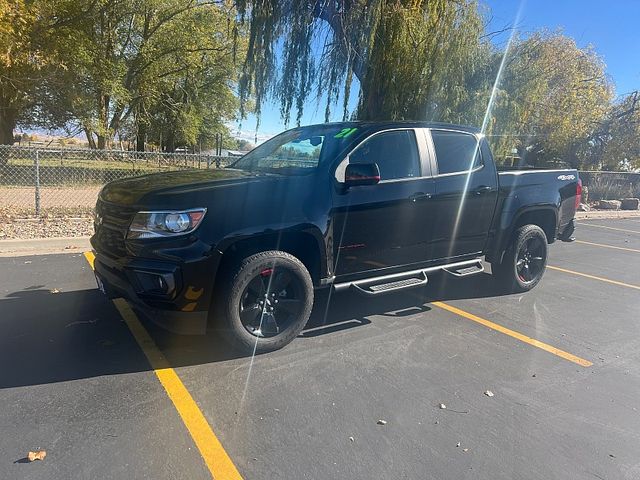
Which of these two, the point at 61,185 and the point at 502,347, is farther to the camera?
the point at 61,185

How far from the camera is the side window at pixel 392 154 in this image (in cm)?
431

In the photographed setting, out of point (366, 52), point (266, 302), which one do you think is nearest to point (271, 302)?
point (266, 302)

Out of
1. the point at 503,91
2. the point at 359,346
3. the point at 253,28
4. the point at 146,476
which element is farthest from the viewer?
the point at 503,91

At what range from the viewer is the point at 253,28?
11773mm

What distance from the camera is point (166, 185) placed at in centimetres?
365

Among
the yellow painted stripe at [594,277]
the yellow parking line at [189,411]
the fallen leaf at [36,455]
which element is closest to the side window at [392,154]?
the yellow parking line at [189,411]

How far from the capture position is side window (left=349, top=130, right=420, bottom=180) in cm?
431

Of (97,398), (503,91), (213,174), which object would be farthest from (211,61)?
(97,398)

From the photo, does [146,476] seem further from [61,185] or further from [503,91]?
[503,91]

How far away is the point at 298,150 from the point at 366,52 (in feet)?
28.2

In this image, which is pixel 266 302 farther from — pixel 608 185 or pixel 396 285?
pixel 608 185

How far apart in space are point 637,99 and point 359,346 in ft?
102

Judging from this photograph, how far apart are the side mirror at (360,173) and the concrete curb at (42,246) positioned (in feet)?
16.5

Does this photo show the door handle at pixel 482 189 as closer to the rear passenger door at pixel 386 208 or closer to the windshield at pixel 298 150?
the rear passenger door at pixel 386 208
